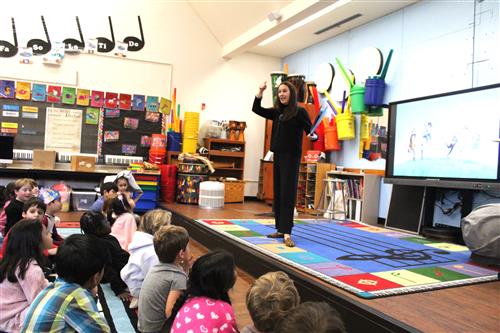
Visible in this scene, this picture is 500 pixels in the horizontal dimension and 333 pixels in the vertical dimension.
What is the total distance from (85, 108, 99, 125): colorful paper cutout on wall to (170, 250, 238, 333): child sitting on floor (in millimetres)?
5927

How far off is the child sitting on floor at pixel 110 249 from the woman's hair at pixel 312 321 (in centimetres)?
203

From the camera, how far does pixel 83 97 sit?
22.3ft

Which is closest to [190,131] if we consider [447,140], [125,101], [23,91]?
[125,101]

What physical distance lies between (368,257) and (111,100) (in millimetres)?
5266

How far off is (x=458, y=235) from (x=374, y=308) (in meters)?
2.81

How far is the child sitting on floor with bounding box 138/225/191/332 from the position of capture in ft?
5.99

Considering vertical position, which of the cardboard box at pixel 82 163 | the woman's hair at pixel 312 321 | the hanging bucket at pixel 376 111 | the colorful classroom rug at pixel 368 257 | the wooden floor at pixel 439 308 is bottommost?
the wooden floor at pixel 439 308

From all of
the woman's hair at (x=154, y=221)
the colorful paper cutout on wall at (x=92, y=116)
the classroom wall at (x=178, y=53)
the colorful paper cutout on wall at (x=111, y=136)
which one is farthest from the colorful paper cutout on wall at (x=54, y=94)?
the woman's hair at (x=154, y=221)

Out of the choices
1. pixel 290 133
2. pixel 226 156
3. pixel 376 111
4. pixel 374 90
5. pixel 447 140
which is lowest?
pixel 226 156

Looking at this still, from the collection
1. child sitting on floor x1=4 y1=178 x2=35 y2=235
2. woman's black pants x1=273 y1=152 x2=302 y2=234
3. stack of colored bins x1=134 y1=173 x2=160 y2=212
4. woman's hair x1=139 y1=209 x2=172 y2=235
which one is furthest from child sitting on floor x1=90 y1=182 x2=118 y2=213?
stack of colored bins x1=134 y1=173 x2=160 y2=212

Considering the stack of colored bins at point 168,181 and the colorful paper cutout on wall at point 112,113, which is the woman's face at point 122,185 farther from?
the colorful paper cutout on wall at point 112,113

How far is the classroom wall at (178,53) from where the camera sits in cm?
655

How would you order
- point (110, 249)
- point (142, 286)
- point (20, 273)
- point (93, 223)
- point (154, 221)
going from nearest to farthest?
point (20, 273), point (142, 286), point (154, 221), point (93, 223), point (110, 249)

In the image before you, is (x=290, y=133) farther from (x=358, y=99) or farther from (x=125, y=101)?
(x=125, y=101)
